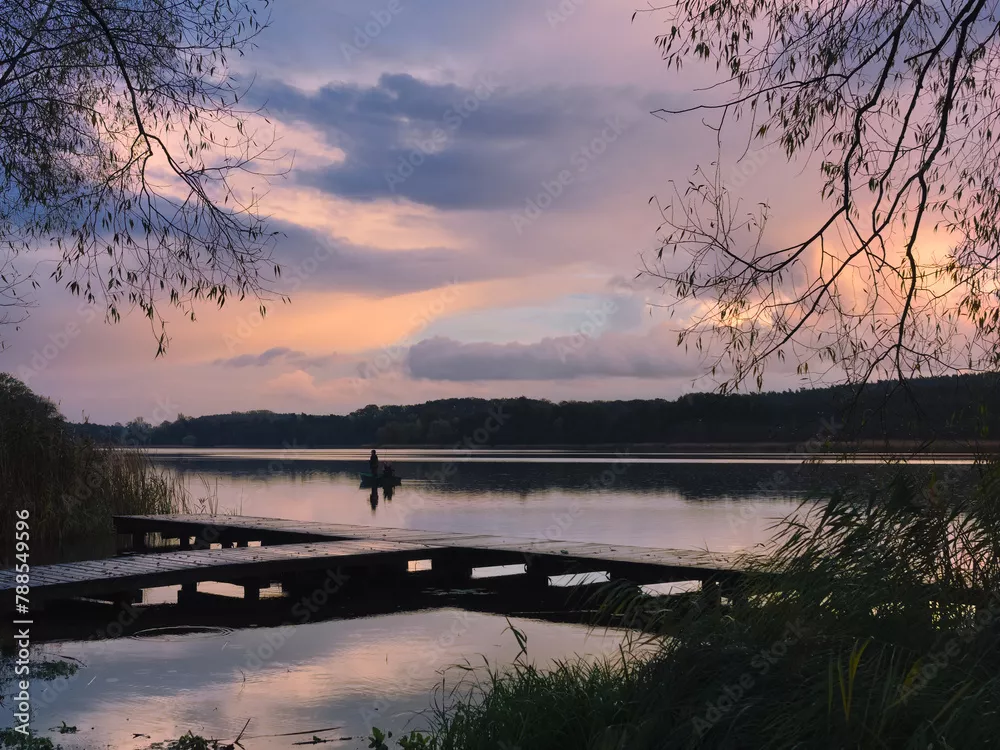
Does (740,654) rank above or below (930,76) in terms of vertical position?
below

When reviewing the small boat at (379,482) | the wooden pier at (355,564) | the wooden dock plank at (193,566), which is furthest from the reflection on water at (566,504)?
the wooden dock plank at (193,566)

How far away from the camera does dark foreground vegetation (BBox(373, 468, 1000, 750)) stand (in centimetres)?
400

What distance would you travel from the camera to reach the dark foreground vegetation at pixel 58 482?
16469 mm

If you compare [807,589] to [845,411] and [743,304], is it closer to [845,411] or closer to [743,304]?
[845,411]

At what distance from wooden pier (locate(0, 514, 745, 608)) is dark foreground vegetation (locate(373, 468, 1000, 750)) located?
425cm

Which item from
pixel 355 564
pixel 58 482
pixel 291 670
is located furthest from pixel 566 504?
pixel 291 670

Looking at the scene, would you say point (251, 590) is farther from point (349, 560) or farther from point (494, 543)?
point (494, 543)

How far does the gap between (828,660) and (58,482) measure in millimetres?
15692

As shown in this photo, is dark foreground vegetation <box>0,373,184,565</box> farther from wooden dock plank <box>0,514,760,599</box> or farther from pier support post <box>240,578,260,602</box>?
pier support post <box>240,578,260,602</box>

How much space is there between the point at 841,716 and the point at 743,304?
8.51 ft

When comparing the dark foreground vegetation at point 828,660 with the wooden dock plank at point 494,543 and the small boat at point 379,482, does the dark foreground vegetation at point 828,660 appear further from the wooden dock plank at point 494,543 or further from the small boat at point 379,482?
the small boat at point 379,482

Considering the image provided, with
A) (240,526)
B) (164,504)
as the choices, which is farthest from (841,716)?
(164,504)

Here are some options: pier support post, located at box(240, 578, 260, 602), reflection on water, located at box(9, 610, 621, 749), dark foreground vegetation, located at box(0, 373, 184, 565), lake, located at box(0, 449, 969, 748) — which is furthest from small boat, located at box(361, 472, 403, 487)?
reflection on water, located at box(9, 610, 621, 749)

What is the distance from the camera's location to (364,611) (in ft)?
36.6
